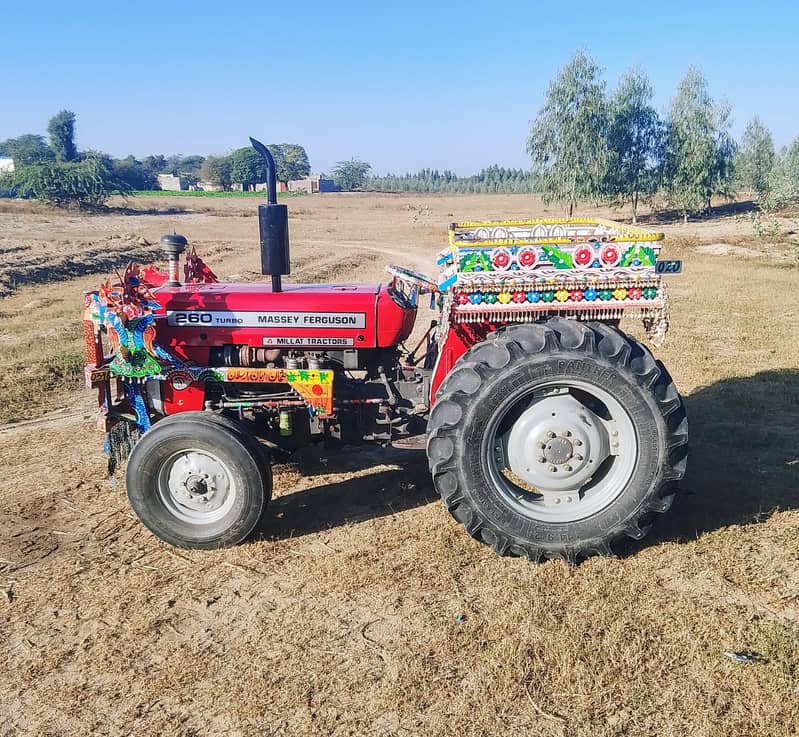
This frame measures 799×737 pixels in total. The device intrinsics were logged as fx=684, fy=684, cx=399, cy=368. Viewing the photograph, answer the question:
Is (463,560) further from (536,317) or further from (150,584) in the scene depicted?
(150,584)

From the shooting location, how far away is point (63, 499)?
5363 millimetres

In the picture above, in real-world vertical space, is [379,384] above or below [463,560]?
above

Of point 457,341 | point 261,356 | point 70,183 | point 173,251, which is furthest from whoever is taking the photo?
point 70,183

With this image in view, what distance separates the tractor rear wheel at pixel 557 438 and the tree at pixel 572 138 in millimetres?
34063

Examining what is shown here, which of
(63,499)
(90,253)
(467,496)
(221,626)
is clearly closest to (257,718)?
(221,626)

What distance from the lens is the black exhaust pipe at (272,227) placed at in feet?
13.7

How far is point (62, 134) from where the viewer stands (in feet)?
230

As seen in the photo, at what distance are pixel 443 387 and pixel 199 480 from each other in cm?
171

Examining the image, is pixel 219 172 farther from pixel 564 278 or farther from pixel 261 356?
pixel 564 278

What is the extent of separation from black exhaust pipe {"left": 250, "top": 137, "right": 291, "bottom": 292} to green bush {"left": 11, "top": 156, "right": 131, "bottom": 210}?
1680 inches

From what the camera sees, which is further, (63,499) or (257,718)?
(63,499)

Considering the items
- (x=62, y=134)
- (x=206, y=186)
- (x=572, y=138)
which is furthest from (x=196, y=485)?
(x=206, y=186)

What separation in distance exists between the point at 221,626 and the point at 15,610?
1.25 meters

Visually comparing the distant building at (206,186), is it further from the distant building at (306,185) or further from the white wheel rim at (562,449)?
the white wheel rim at (562,449)
